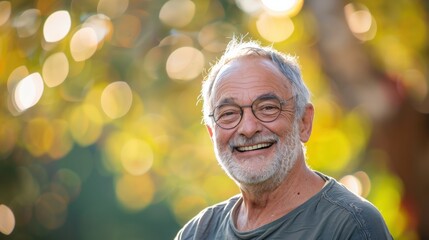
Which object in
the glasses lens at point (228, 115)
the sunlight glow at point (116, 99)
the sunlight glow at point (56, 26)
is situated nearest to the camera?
the glasses lens at point (228, 115)

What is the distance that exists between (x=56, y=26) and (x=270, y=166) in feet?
19.1

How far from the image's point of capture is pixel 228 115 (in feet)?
11.5

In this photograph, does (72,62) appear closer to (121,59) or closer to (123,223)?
(121,59)

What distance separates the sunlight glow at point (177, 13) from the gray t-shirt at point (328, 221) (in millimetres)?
5499

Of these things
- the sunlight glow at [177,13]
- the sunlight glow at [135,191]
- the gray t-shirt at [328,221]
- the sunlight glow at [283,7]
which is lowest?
the sunlight glow at [135,191]

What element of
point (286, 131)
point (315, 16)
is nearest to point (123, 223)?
point (315, 16)

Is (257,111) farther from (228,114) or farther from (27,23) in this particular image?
(27,23)

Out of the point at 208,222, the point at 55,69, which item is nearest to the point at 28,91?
the point at 55,69

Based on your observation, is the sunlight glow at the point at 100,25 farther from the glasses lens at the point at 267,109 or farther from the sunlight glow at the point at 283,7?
the glasses lens at the point at 267,109

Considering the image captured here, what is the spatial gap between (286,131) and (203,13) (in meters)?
5.74

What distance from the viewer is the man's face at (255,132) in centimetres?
342

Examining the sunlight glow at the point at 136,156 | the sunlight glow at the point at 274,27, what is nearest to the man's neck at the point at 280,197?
the sunlight glow at the point at 274,27

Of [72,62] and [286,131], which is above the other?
[72,62]

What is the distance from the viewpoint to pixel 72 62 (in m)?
8.88
